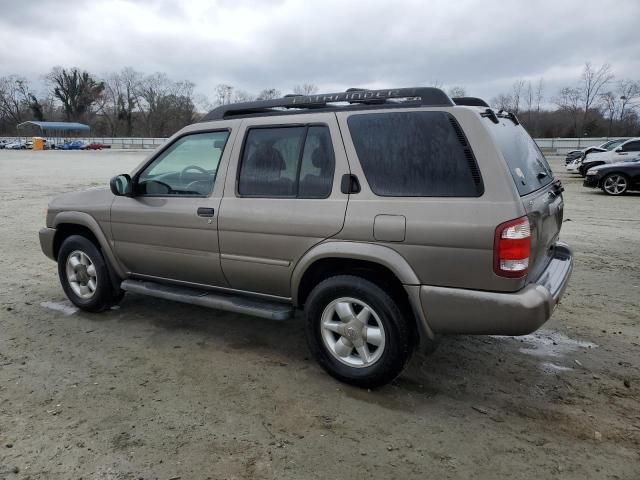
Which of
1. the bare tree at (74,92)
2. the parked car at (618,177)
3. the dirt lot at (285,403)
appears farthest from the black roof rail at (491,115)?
the bare tree at (74,92)

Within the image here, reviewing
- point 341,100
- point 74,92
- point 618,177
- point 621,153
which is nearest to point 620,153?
point 621,153

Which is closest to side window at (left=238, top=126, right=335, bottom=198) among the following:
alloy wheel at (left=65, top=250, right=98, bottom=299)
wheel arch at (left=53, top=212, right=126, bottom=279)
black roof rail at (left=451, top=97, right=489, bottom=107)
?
black roof rail at (left=451, top=97, right=489, bottom=107)

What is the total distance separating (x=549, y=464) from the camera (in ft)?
8.89

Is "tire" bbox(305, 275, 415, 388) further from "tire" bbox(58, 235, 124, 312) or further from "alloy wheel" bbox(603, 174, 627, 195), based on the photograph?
"alloy wheel" bbox(603, 174, 627, 195)

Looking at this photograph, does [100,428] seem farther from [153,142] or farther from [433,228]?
[153,142]

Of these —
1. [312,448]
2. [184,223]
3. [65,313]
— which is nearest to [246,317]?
[184,223]

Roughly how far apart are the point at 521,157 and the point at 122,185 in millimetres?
3252

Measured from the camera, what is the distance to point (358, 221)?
10.9 feet

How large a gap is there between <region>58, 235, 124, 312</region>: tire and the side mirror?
0.74 meters

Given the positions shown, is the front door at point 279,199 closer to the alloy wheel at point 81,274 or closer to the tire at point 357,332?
the tire at point 357,332

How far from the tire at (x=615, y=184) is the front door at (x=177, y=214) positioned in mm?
14751

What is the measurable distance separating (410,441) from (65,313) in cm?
373

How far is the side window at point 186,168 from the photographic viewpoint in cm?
414

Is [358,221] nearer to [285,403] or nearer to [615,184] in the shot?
[285,403]
